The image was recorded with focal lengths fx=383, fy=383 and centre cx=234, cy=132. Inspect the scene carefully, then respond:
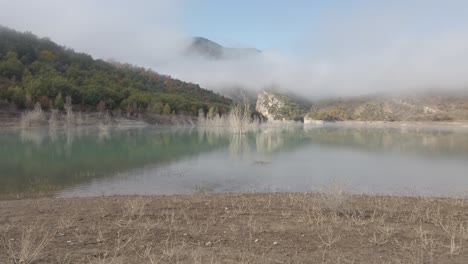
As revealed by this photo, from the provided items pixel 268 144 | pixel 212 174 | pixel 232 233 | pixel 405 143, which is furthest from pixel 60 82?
pixel 232 233

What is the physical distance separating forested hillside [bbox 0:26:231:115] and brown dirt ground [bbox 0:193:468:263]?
267 ft

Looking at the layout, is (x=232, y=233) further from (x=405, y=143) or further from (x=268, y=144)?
(x=405, y=143)

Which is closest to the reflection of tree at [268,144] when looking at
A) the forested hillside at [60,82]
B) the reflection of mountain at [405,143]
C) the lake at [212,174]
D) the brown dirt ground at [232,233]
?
the reflection of mountain at [405,143]

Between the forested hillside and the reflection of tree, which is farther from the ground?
the forested hillside

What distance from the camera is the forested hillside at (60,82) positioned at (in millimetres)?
90625

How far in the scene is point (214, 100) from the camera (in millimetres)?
194500

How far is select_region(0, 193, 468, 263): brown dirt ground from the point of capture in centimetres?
682

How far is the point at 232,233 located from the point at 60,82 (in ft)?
335

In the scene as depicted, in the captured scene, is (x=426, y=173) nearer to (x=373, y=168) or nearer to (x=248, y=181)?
(x=373, y=168)

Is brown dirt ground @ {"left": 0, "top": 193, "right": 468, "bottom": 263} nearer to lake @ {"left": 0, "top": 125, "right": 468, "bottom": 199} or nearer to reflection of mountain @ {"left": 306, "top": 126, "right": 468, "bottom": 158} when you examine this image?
lake @ {"left": 0, "top": 125, "right": 468, "bottom": 199}

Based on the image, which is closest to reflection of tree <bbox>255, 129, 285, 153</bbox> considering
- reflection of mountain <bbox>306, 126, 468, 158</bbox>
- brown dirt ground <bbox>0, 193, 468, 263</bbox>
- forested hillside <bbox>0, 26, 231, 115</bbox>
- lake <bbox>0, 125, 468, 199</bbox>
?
reflection of mountain <bbox>306, 126, 468, 158</bbox>

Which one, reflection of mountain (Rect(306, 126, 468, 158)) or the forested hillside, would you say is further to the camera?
the forested hillside

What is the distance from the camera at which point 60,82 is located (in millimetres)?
99062

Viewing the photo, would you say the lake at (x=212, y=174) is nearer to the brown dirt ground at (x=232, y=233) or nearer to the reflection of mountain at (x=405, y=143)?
the brown dirt ground at (x=232, y=233)
